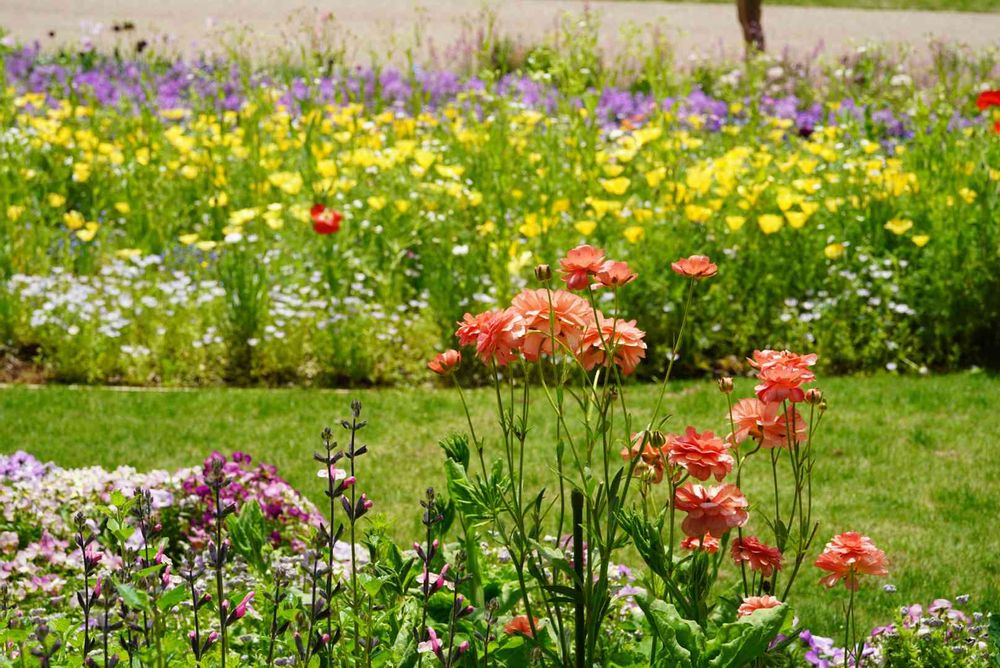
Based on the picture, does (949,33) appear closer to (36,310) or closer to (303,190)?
(303,190)

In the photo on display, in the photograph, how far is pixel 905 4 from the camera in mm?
19328

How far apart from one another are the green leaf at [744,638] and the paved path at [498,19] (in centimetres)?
1203

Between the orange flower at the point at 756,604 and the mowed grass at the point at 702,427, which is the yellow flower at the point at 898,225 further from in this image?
the orange flower at the point at 756,604

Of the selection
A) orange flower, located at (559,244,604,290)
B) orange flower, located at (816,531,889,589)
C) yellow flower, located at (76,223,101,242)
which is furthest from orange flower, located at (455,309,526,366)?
yellow flower, located at (76,223,101,242)

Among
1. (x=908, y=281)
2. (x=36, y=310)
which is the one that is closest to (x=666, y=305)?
(x=908, y=281)

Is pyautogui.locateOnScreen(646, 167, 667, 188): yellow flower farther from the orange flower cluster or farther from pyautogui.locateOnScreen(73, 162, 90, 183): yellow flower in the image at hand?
the orange flower cluster

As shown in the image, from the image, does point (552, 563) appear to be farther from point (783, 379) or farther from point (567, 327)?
point (783, 379)

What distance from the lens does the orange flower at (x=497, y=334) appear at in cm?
208

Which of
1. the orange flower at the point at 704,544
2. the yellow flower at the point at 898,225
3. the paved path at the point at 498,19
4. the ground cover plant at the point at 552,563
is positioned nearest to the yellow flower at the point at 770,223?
the yellow flower at the point at 898,225

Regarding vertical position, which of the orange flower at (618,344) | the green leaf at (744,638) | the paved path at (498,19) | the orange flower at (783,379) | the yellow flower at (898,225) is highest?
the paved path at (498,19)

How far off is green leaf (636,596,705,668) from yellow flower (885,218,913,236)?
13.5 feet

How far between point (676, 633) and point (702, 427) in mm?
3002

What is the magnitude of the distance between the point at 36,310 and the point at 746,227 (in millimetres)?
3366

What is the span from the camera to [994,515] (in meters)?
4.24
